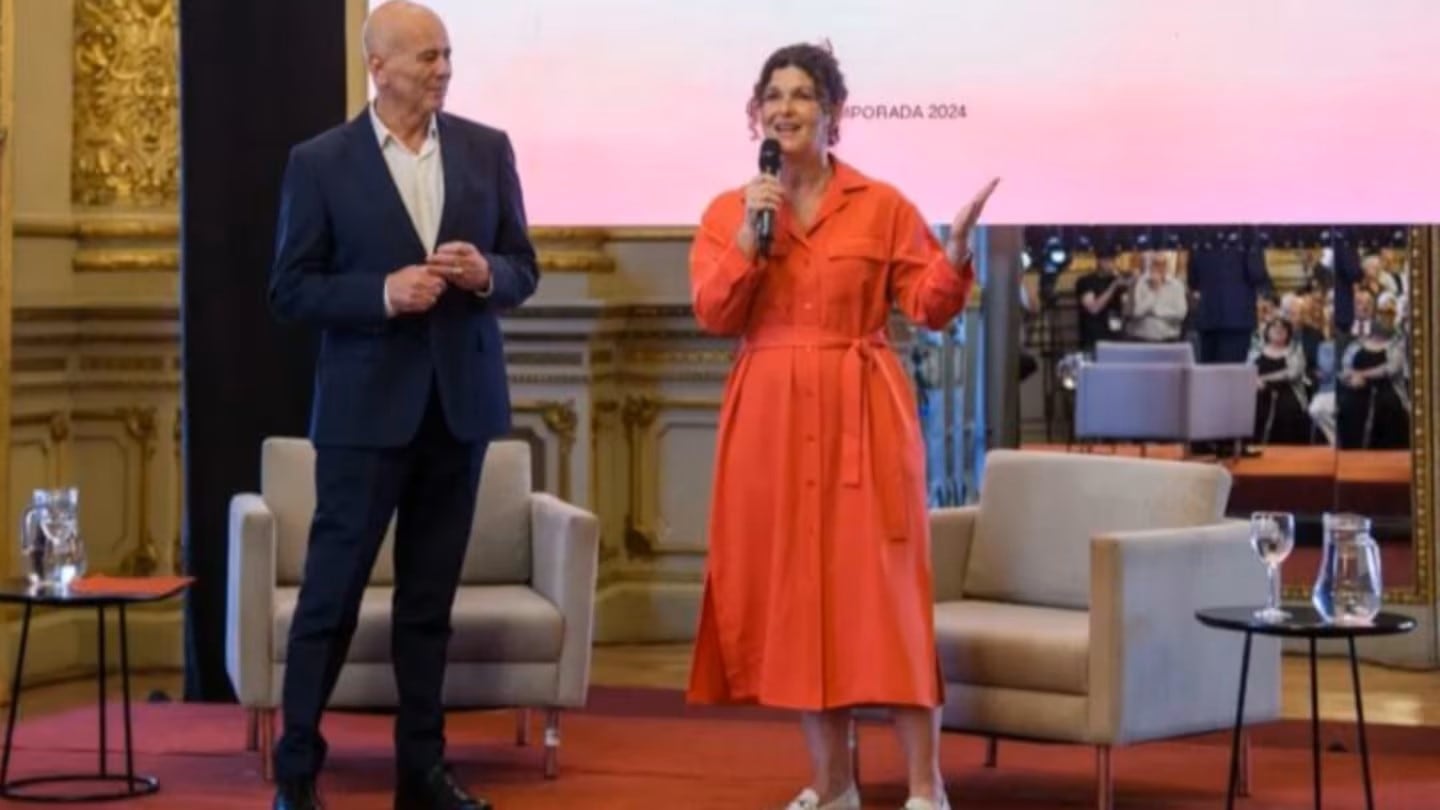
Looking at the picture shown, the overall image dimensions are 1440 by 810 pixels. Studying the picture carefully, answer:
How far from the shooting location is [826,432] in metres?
5.00

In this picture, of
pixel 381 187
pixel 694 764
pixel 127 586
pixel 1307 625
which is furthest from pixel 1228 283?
pixel 127 586

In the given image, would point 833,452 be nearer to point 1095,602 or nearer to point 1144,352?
point 1095,602

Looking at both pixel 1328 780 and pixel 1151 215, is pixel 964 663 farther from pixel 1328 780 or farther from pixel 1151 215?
pixel 1151 215

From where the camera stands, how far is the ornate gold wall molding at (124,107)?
771 centimetres

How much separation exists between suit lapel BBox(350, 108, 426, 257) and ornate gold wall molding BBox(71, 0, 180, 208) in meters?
2.75

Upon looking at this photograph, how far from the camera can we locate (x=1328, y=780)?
5723 millimetres

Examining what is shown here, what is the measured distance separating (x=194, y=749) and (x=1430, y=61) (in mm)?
3332

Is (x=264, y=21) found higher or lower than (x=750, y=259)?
higher

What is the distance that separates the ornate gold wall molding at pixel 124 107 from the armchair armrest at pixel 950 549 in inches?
119

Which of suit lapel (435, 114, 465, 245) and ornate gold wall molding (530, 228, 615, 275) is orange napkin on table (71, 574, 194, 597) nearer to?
suit lapel (435, 114, 465, 245)

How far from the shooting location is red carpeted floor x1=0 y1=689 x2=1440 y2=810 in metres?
5.50

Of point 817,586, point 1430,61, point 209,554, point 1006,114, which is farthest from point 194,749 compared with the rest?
point 1430,61

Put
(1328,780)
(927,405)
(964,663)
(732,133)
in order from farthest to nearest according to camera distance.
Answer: (927,405)
(732,133)
(1328,780)
(964,663)

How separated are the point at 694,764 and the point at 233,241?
197 centimetres
